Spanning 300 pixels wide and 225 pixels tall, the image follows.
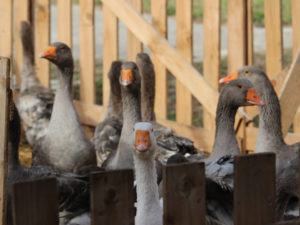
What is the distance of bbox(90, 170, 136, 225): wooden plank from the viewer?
2.65 metres

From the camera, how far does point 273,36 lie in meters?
6.95

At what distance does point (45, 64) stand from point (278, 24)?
3.75 meters

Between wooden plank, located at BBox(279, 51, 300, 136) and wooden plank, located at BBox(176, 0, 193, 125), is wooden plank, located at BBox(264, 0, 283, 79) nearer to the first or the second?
wooden plank, located at BBox(176, 0, 193, 125)

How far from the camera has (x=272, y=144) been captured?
5293 millimetres

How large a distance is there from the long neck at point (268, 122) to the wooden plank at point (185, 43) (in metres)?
1.94

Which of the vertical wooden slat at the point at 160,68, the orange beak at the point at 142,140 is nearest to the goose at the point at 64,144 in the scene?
the vertical wooden slat at the point at 160,68

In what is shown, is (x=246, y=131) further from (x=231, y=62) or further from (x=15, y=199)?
(x=15, y=199)

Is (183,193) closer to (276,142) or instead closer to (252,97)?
(276,142)

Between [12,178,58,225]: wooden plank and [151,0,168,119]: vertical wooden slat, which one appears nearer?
[12,178,58,225]: wooden plank

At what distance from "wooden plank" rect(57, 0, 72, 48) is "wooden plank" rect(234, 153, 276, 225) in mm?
6160

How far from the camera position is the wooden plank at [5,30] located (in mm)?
9266

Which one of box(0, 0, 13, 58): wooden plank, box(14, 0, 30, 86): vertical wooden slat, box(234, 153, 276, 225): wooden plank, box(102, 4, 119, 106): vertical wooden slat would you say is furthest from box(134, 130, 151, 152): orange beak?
box(0, 0, 13, 58): wooden plank

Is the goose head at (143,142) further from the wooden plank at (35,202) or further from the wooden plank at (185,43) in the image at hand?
the wooden plank at (185,43)

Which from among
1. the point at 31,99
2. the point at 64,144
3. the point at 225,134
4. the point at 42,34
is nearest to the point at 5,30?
the point at 42,34
